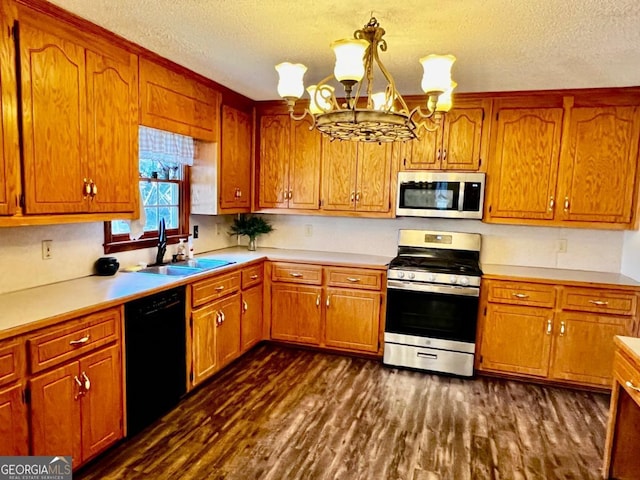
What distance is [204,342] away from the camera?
10.4 ft

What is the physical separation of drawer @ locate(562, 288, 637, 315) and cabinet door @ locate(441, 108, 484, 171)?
50.4 inches

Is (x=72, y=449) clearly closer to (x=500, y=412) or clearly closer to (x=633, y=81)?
(x=500, y=412)

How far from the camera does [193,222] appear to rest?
3.95 meters

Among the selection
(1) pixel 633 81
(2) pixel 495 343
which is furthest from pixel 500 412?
(1) pixel 633 81

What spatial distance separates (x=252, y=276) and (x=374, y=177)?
1.45 meters

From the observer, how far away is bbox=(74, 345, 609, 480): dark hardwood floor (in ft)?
7.70

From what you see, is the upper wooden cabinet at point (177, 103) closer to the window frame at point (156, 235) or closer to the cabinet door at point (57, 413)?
the window frame at point (156, 235)

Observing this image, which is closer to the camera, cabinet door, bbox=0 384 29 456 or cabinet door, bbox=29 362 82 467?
cabinet door, bbox=0 384 29 456

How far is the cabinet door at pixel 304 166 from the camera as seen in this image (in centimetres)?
412

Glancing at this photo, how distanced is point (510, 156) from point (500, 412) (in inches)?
80.4

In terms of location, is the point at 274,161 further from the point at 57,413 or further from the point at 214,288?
the point at 57,413

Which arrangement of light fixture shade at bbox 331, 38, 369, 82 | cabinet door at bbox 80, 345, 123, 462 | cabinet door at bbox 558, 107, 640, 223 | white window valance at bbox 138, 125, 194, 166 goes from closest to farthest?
1. light fixture shade at bbox 331, 38, 369, 82
2. cabinet door at bbox 80, 345, 123, 462
3. white window valance at bbox 138, 125, 194, 166
4. cabinet door at bbox 558, 107, 640, 223

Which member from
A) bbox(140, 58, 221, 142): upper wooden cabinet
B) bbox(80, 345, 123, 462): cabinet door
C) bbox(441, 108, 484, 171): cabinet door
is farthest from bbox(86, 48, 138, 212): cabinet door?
bbox(441, 108, 484, 171): cabinet door

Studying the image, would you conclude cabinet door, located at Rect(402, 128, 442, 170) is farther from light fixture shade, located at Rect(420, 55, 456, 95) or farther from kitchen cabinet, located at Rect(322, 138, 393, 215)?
light fixture shade, located at Rect(420, 55, 456, 95)
